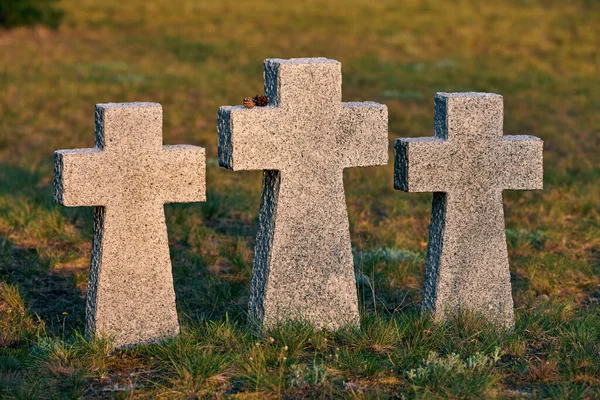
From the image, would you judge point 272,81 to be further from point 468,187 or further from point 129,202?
point 468,187

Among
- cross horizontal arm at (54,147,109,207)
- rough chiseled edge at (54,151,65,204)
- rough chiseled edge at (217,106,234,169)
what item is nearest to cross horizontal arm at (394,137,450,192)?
rough chiseled edge at (217,106,234,169)

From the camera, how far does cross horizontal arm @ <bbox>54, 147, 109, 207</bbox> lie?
5121 millimetres

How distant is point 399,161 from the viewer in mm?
5656

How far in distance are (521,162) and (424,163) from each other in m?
0.63

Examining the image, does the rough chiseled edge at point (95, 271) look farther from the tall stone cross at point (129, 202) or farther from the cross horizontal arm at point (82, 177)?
the cross horizontal arm at point (82, 177)

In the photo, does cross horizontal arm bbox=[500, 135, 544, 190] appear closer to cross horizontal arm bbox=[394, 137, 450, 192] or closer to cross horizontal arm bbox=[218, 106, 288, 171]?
cross horizontal arm bbox=[394, 137, 450, 192]

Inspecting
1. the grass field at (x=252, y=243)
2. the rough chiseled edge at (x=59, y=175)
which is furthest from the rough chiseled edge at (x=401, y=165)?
the rough chiseled edge at (x=59, y=175)

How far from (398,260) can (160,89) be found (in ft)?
30.7

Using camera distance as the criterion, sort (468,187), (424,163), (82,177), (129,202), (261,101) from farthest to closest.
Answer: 1. (468,187)
2. (424,163)
3. (261,101)
4. (129,202)
5. (82,177)

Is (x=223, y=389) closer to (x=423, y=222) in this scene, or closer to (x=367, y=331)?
(x=367, y=331)

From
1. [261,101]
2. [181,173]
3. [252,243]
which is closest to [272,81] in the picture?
[261,101]

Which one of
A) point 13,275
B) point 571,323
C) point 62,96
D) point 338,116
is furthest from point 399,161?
point 62,96

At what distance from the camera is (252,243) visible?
7828 millimetres

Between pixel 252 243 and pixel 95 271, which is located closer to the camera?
pixel 95 271
